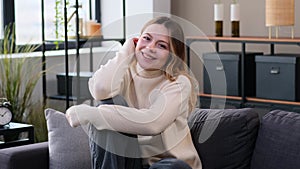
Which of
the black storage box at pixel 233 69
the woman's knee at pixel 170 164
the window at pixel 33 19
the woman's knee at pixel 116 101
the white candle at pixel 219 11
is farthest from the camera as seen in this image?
the window at pixel 33 19

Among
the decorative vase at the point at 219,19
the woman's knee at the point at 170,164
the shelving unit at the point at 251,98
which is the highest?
the decorative vase at the point at 219,19

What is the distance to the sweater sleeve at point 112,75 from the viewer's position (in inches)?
104

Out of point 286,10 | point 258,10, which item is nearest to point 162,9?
point 258,10

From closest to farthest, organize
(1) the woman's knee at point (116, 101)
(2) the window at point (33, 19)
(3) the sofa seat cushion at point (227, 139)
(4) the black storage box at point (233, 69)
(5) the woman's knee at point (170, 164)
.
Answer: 1. (5) the woman's knee at point (170, 164)
2. (1) the woman's knee at point (116, 101)
3. (3) the sofa seat cushion at point (227, 139)
4. (4) the black storage box at point (233, 69)
5. (2) the window at point (33, 19)

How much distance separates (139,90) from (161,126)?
214mm

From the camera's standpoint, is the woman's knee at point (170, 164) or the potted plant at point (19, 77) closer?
the woman's knee at point (170, 164)

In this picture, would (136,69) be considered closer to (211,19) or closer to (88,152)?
(88,152)

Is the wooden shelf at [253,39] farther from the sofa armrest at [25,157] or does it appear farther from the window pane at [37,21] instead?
the sofa armrest at [25,157]

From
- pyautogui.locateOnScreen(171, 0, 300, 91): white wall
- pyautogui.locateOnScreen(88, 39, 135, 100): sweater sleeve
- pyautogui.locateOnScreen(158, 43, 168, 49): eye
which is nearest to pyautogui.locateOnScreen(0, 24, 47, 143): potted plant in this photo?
pyautogui.locateOnScreen(171, 0, 300, 91): white wall

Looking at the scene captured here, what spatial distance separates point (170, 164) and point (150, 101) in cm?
30

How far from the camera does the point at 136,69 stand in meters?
2.70

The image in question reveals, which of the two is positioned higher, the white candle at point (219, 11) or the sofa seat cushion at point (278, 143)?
the white candle at point (219, 11)

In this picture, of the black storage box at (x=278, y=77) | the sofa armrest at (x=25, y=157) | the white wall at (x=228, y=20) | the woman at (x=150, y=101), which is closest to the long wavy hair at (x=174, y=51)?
the woman at (x=150, y=101)

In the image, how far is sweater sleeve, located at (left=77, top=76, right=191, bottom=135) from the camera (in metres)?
2.50
